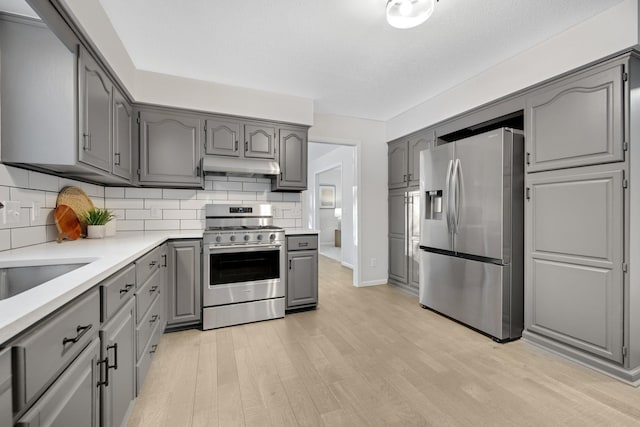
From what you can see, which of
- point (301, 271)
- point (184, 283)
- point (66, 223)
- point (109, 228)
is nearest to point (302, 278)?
point (301, 271)

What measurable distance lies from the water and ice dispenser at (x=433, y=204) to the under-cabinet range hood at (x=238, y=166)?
1.71 metres

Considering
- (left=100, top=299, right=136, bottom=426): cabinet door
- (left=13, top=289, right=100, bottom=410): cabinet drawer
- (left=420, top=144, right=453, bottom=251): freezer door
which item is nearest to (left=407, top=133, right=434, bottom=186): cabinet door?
(left=420, top=144, right=453, bottom=251): freezer door

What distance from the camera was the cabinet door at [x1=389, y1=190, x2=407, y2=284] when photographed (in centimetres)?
403

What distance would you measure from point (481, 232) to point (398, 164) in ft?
5.83

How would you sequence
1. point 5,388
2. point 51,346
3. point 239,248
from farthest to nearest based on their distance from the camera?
point 239,248 → point 51,346 → point 5,388

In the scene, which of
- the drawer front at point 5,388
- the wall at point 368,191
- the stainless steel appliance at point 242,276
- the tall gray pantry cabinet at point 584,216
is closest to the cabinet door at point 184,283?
the stainless steel appliance at point 242,276

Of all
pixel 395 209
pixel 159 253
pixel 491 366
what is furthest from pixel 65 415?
pixel 395 209

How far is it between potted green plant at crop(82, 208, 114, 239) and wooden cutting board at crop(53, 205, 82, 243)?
2.8 inches

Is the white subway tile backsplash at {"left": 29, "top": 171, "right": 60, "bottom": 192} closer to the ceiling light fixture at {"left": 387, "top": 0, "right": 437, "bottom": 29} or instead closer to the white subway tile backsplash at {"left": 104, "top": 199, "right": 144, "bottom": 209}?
the white subway tile backsplash at {"left": 104, "top": 199, "right": 144, "bottom": 209}

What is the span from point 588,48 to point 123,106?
3695 mm

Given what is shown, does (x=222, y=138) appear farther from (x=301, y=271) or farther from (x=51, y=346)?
(x=51, y=346)

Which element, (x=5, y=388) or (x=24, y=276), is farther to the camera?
(x=24, y=276)

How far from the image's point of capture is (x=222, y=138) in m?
3.12

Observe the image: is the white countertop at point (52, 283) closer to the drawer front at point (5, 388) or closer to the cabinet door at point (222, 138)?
the drawer front at point (5, 388)
